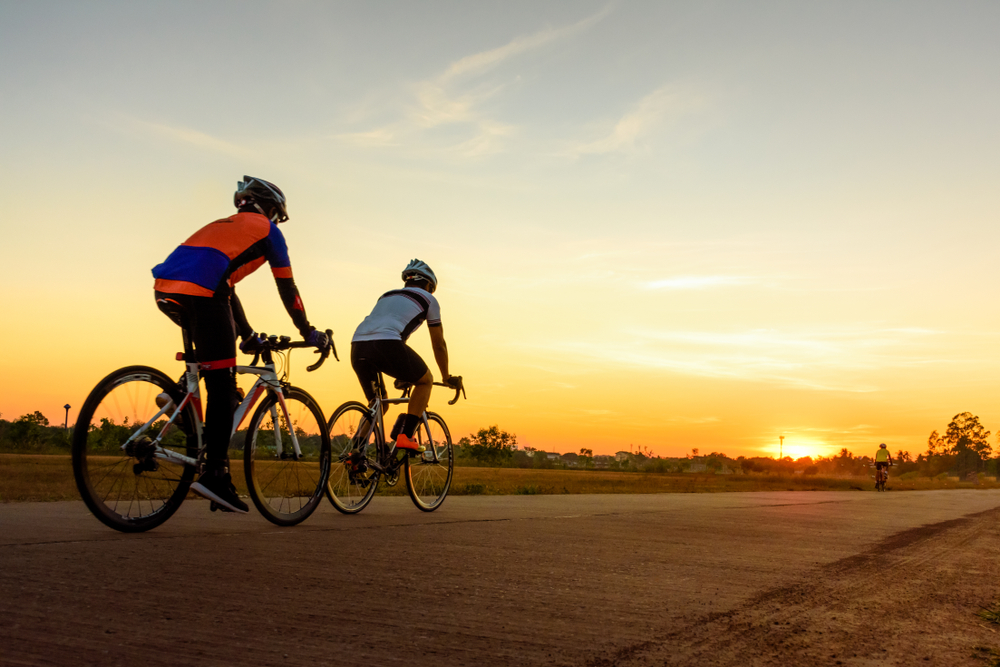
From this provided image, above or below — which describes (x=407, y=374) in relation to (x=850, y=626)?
above

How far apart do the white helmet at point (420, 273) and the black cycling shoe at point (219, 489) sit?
305 centimetres

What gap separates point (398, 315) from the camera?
758cm

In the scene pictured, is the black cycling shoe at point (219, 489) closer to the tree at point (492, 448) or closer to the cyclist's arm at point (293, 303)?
the cyclist's arm at point (293, 303)

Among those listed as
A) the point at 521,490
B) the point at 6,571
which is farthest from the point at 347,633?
the point at 521,490

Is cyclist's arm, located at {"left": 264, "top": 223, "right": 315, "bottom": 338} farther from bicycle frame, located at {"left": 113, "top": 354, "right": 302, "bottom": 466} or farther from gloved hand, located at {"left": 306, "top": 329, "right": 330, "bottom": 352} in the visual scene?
bicycle frame, located at {"left": 113, "top": 354, "right": 302, "bottom": 466}

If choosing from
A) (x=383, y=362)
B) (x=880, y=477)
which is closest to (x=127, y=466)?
(x=383, y=362)

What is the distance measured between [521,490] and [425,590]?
11795 mm

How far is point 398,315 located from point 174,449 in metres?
2.76

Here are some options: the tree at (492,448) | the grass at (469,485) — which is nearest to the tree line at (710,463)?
the tree at (492,448)

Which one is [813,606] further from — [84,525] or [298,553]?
[84,525]

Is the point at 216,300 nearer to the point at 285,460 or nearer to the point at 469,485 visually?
the point at 285,460

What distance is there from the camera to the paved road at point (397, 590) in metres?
2.53

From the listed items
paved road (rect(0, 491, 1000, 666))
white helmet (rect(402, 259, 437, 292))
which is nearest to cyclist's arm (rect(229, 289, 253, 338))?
paved road (rect(0, 491, 1000, 666))

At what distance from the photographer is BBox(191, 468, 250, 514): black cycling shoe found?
17.4 ft
